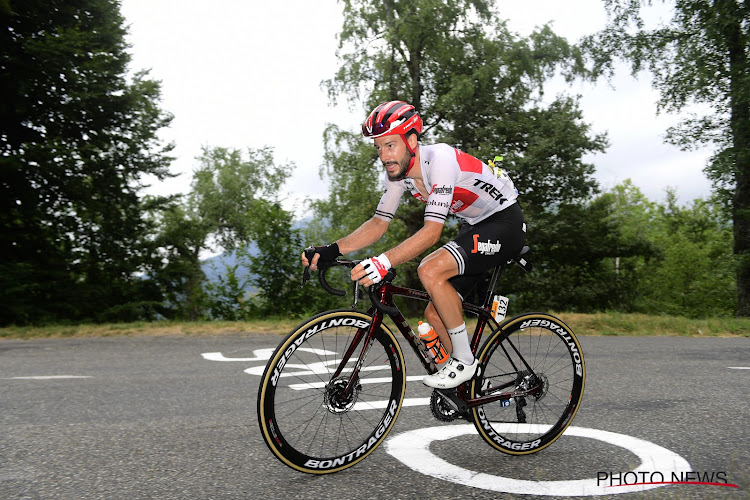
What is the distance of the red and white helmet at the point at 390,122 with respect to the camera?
3.30 m

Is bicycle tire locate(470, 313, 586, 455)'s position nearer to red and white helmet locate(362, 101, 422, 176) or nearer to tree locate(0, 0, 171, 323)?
red and white helmet locate(362, 101, 422, 176)

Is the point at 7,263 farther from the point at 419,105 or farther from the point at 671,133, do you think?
the point at 671,133

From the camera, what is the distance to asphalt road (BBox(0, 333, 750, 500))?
3.05 metres

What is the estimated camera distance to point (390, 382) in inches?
139

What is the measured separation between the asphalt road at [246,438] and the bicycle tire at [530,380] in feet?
0.48

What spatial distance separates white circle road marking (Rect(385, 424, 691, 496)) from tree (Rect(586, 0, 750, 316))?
16.2m

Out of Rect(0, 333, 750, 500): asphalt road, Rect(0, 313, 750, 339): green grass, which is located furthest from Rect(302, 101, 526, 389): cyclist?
Rect(0, 313, 750, 339): green grass

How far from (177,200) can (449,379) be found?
19.1m

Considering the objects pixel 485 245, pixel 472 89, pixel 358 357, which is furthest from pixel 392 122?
pixel 472 89

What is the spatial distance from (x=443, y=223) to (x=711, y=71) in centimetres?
1806

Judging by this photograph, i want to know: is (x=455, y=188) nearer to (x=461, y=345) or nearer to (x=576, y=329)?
(x=461, y=345)

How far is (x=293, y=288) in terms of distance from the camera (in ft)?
54.5

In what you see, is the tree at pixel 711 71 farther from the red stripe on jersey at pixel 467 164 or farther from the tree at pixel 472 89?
the red stripe on jersey at pixel 467 164

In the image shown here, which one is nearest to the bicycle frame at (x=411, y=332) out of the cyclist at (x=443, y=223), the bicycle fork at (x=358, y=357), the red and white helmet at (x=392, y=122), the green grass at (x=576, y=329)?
the bicycle fork at (x=358, y=357)
